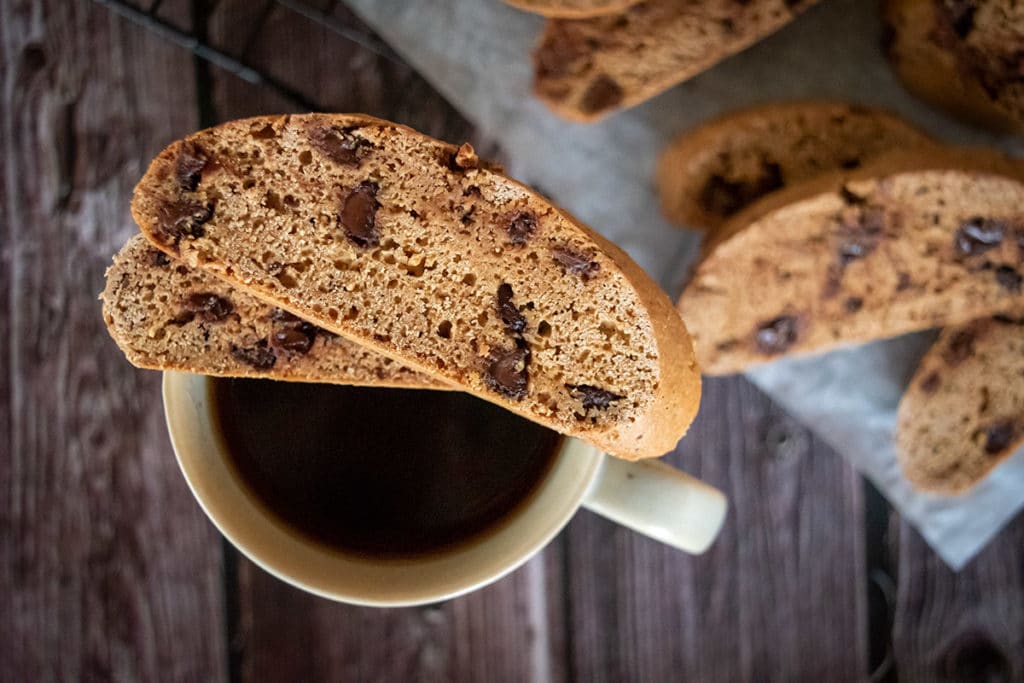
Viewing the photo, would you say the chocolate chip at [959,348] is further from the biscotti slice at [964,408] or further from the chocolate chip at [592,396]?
the chocolate chip at [592,396]

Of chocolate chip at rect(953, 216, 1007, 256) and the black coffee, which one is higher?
chocolate chip at rect(953, 216, 1007, 256)

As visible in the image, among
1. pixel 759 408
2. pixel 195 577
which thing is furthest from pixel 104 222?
pixel 759 408

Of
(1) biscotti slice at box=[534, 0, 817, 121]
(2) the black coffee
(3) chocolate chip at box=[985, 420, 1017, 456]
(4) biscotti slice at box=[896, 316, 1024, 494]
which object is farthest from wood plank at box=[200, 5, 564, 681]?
(3) chocolate chip at box=[985, 420, 1017, 456]

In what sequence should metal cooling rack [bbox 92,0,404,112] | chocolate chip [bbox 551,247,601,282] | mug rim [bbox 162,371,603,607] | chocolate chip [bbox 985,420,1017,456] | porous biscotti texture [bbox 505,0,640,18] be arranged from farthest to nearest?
chocolate chip [bbox 985,420,1017,456]
metal cooling rack [bbox 92,0,404,112]
porous biscotti texture [bbox 505,0,640,18]
mug rim [bbox 162,371,603,607]
chocolate chip [bbox 551,247,601,282]

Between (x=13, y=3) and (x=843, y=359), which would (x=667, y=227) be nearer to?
(x=843, y=359)

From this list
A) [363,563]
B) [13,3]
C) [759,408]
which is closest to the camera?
[363,563]

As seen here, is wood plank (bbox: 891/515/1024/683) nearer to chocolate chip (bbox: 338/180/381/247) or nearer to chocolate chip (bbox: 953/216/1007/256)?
chocolate chip (bbox: 953/216/1007/256)

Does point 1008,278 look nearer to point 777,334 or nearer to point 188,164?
point 777,334
